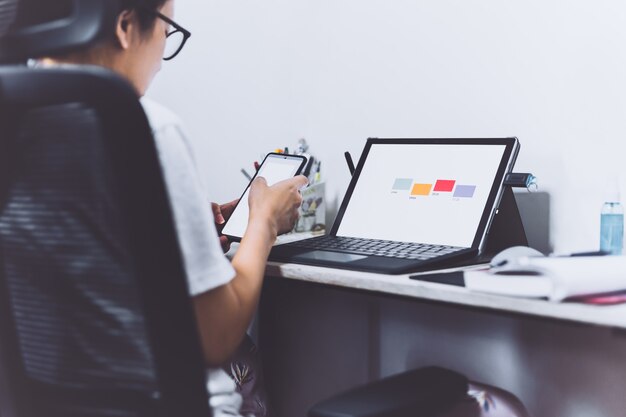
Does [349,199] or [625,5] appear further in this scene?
[349,199]

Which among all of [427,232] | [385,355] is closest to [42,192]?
[427,232]

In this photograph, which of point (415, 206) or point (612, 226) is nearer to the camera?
point (612, 226)

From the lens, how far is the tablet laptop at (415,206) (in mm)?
1264

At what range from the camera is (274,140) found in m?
1.96

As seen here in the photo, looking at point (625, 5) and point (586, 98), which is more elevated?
point (625, 5)

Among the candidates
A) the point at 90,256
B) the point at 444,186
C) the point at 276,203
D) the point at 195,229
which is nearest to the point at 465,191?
the point at 444,186

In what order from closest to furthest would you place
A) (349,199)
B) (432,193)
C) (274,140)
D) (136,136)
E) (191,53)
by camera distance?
(136,136)
(432,193)
(349,199)
(274,140)
(191,53)

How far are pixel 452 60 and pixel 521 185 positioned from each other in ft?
1.35

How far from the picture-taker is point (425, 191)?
144 cm

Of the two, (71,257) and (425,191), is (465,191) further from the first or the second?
(71,257)

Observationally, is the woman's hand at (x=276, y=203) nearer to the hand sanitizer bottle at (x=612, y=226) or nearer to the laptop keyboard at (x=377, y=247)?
the laptop keyboard at (x=377, y=247)

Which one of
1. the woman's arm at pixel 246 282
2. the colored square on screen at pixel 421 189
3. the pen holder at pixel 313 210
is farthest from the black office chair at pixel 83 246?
the pen holder at pixel 313 210

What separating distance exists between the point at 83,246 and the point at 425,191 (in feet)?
2.84

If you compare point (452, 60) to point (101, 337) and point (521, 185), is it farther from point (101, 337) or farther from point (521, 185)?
point (101, 337)
